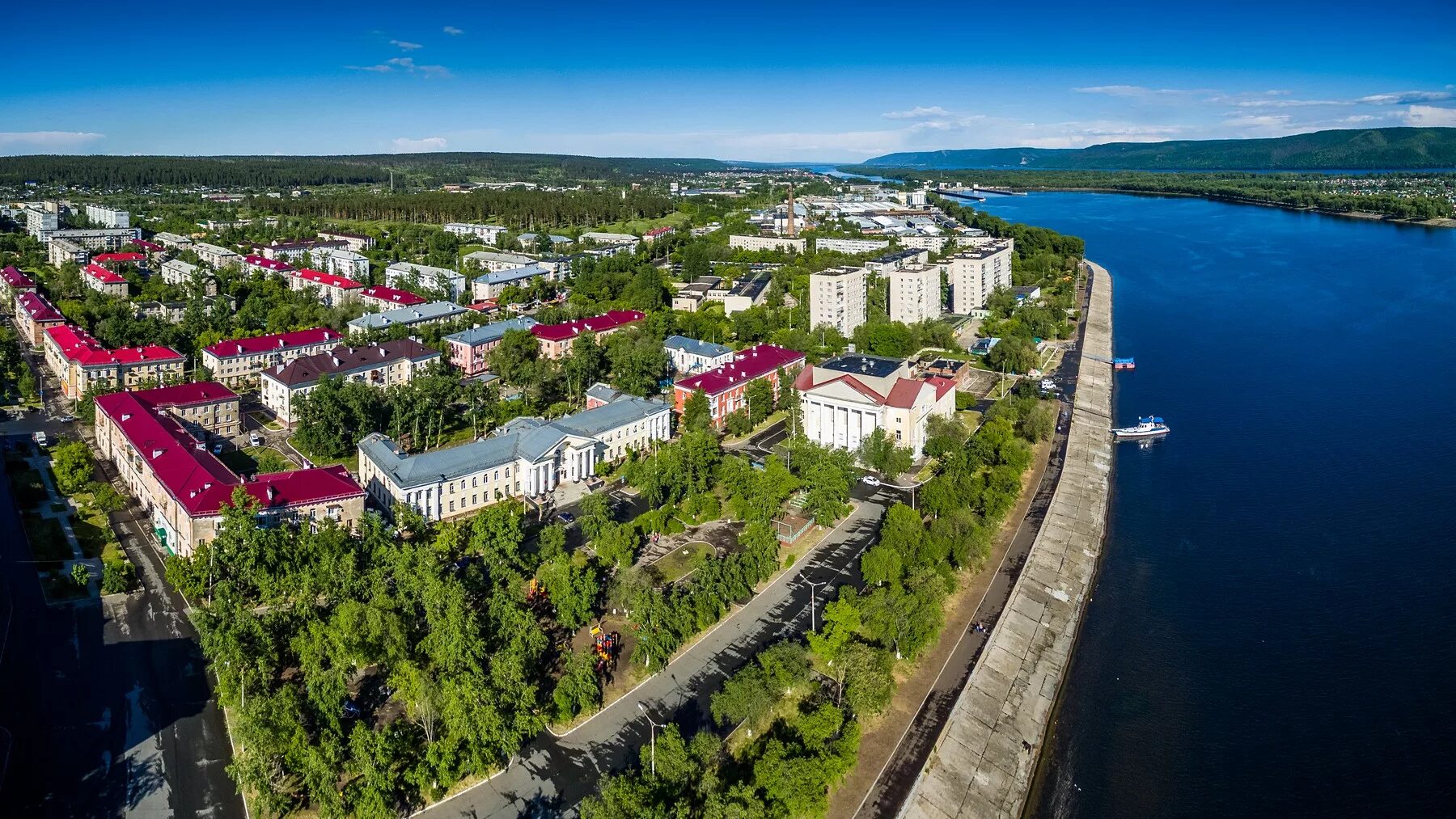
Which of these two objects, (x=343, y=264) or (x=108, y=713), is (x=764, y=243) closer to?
(x=343, y=264)

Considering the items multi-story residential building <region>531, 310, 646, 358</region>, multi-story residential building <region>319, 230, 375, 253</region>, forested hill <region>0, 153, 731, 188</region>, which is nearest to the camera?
multi-story residential building <region>531, 310, 646, 358</region>

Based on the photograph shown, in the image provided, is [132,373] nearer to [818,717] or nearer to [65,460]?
[65,460]

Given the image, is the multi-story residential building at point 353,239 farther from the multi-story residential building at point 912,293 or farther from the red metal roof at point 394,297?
the multi-story residential building at point 912,293

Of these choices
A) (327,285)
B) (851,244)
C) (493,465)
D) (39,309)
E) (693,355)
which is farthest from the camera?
(851,244)

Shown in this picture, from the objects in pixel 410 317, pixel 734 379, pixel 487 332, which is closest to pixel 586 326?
pixel 487 332

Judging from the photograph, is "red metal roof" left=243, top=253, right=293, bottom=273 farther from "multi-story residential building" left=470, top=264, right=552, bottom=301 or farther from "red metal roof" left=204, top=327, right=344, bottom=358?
"red metal roof" left=204, top=327, right=344, bottom=358

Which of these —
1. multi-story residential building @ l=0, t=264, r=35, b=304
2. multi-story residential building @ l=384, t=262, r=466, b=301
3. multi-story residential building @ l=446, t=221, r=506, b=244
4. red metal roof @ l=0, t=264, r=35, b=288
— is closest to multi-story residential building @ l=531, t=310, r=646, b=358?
multi-story residential building @ l=384, t=262, r=466, b=301

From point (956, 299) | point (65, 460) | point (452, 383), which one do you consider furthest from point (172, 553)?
point (956, 299)
